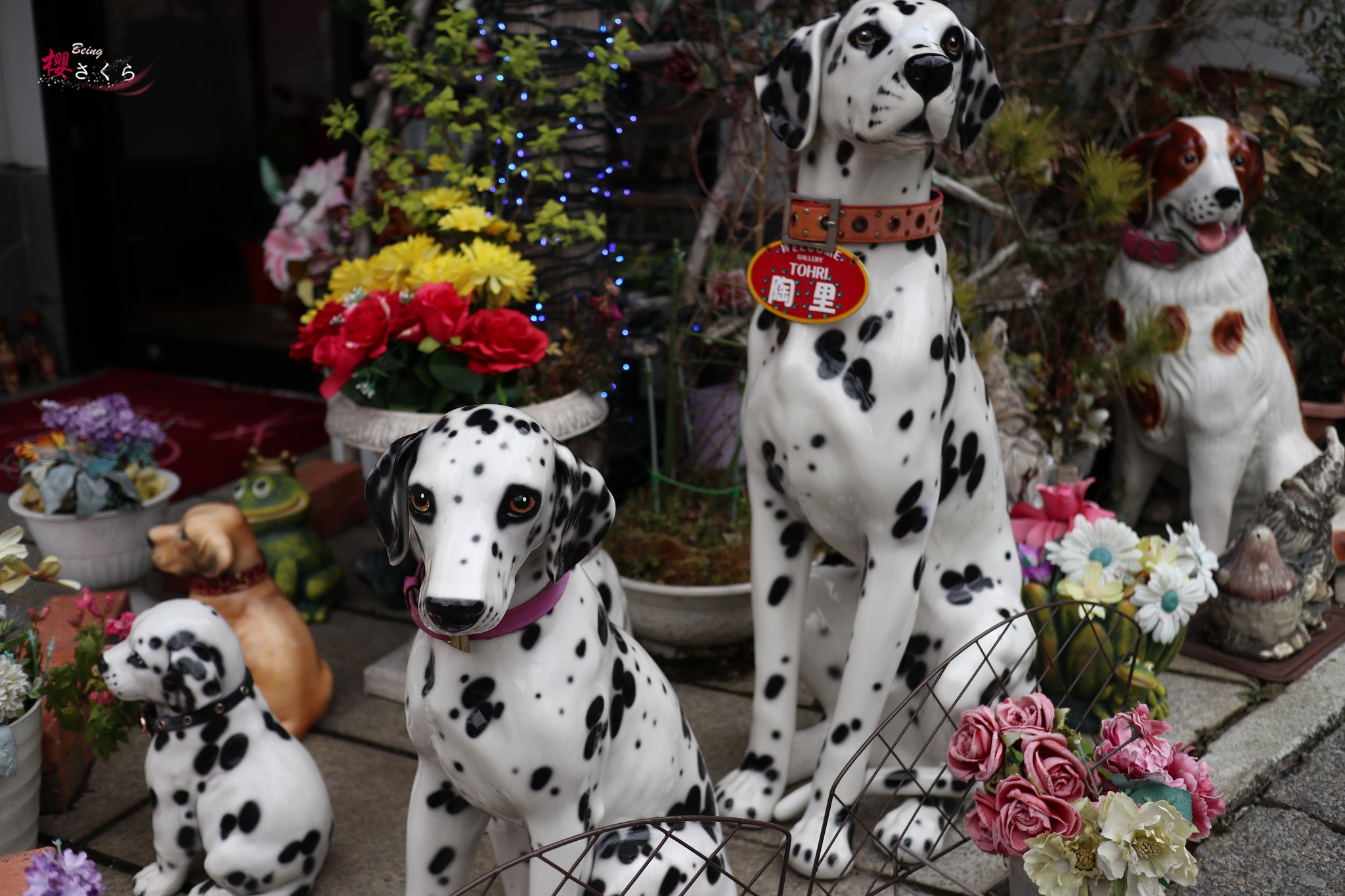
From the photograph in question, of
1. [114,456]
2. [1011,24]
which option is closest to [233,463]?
[114,456]

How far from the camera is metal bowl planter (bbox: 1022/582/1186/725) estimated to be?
3.20 meters

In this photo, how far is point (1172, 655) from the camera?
3340 mm

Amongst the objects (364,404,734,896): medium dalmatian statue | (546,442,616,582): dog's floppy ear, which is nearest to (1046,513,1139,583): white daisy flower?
Result: (364,404,734,896): medium dalmatian statue

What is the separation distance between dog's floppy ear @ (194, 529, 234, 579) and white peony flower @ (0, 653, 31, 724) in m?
0.63

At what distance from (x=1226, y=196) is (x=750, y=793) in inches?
102

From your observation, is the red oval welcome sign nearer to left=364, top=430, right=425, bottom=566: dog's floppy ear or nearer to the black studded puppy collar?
left=364, top=430, right=425, bottom=566: dog's floppy ear

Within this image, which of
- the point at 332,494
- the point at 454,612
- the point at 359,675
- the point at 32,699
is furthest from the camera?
the point at 332,494

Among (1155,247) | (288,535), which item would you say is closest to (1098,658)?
(1155,247)

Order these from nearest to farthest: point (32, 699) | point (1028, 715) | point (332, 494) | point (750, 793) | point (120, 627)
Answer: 1. point (1028, 715)
2. point (32, 699)
3. point (750, 793)
4. point (120, 627)
5. point (332, 494)

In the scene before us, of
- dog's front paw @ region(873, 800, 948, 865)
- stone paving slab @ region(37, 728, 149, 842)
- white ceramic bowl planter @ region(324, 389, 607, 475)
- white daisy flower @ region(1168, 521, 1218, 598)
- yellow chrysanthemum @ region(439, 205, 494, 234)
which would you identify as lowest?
stone paving slab @ region(37, 728, 149, 842)

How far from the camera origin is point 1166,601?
3219 millimetres

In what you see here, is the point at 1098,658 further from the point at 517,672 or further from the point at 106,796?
the point at 106,796

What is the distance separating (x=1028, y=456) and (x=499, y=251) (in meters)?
1.94

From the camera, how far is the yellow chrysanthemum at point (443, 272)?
330cm
